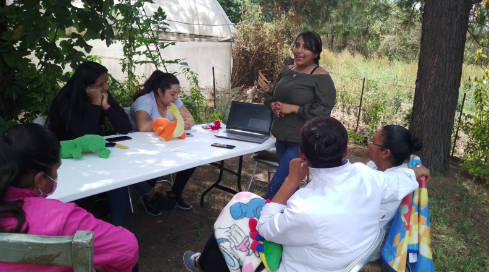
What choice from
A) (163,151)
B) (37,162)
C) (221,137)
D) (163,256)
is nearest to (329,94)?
(221,137)

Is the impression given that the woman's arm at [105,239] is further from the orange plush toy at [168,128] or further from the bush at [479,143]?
the bush at [479,143]

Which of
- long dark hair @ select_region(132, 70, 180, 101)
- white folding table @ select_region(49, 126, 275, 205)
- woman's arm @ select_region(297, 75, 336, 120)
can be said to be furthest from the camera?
long dark hair @ select_region(132, 70, 180, 101)

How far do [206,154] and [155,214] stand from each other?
110cm

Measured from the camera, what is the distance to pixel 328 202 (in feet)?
5.10

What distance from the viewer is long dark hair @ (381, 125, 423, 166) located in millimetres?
2107

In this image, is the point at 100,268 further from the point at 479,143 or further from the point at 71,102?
the point at 479,143

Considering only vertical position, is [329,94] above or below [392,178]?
above

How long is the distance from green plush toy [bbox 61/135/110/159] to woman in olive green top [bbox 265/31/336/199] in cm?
116

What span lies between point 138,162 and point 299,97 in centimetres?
123

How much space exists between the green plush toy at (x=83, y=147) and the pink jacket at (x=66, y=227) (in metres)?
1.13

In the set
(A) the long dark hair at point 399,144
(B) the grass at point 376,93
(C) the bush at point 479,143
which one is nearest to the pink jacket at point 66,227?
(A) the long dark hair at point 399,144

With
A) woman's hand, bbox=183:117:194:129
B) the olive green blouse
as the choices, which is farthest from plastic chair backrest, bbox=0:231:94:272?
woman's hand, bbox=183:117:194:129

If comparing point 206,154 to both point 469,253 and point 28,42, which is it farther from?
point 469,253

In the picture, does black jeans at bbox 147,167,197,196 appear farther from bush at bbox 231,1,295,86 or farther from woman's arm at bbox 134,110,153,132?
bush at bbox 231,1,295,86
